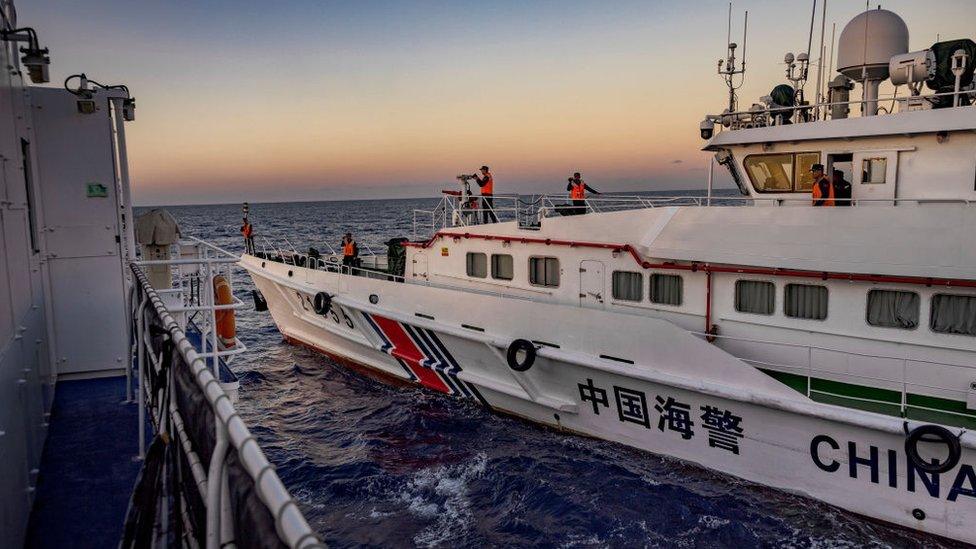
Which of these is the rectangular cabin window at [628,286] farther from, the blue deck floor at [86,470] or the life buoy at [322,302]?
the blue deck floor at [86,470]

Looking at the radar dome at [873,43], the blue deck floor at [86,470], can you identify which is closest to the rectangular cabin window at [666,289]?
the radar dome at [873,43]

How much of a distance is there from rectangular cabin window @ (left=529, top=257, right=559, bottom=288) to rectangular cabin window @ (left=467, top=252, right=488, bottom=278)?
3.63 ft

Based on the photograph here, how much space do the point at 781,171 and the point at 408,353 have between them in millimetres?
6972

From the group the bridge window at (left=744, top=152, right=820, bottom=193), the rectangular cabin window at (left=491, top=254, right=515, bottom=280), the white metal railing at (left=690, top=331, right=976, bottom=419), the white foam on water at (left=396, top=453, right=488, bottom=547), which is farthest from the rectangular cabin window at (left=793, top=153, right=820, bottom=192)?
the white foam on water at (left=396, top=453, right=488, bottom=547)

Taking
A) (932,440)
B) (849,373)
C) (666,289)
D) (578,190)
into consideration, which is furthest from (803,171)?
(932,440)

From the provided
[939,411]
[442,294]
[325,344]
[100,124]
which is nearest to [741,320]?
[939,411]

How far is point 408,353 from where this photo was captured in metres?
12.3

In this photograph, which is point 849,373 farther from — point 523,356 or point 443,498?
point 443,498

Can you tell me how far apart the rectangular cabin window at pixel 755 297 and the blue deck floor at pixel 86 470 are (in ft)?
24.3

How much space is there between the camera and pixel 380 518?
8539mm

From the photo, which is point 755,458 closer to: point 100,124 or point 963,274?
point 963,274

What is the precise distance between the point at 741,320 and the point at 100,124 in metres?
8.17

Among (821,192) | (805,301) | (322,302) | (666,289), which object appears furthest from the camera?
(322,302)

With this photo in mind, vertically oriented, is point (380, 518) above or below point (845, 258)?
below
